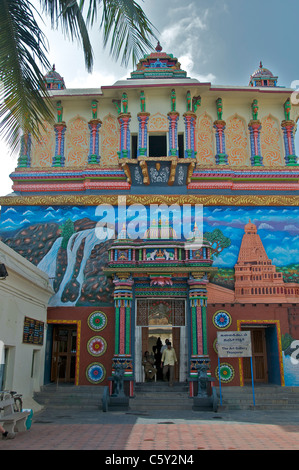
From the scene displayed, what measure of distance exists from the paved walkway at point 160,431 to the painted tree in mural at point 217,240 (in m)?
5.81

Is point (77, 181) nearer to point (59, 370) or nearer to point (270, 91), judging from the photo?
point (59, 370)

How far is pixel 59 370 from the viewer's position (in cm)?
1555

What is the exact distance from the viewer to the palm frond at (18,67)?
640 cm

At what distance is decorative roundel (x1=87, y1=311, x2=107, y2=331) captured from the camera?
14.8m

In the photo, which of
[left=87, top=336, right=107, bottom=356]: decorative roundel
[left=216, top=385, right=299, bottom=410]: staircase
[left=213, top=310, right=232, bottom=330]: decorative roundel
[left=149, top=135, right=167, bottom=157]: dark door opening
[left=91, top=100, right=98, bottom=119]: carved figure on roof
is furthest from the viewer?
[left=149, top=135, right=167, bottom=157]: dark door opening

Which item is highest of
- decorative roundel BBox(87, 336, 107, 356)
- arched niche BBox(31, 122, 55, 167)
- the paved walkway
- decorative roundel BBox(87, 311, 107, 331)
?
arched niche BBox(31, 122, 55, 167)

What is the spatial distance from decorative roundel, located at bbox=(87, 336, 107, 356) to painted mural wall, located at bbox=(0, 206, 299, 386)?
1.17 m

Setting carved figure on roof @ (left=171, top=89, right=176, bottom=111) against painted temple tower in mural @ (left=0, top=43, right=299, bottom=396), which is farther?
carved figure on roof @ (left=171, top=89, right=176, bottom=111)

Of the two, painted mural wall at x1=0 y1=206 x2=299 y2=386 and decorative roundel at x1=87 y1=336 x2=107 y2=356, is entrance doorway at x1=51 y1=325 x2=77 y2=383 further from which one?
decorative roundel at x1=87 y1=336 x2=107 y2=356

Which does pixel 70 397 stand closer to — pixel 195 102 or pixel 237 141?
pixel 237 141

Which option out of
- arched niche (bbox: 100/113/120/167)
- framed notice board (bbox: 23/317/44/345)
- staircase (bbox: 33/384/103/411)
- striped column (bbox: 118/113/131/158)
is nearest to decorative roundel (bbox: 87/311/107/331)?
framed notice board (bbox: 23/317/44/345)

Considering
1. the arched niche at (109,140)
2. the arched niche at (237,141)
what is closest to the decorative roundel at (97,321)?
the arched niche at (109,140)

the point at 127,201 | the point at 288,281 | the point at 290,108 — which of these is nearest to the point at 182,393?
the point at 288,281

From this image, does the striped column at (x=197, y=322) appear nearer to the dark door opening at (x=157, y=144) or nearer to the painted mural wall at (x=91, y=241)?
the painted mural wall at (x=91, y=241)
